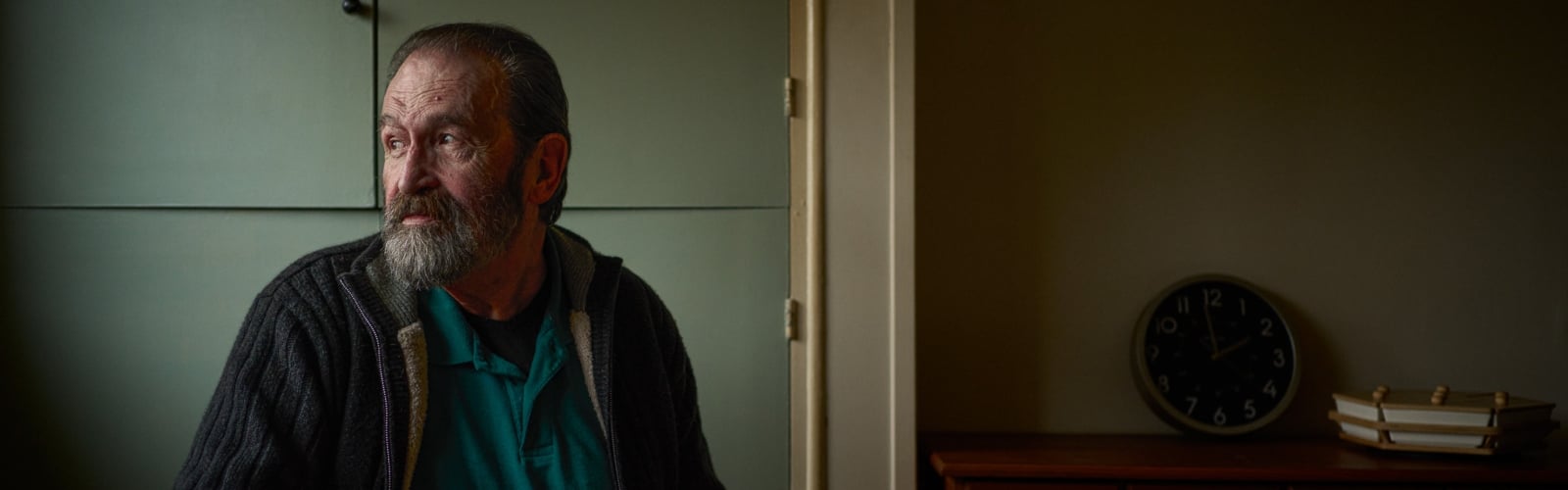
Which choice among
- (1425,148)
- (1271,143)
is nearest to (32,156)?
(1271,143)

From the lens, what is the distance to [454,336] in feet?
5.93

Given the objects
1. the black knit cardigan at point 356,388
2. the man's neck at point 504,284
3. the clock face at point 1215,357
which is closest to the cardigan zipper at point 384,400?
the black knit cardigan at point 356,388

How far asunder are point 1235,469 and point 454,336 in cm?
137

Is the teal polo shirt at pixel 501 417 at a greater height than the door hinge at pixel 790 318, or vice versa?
the door hinge at pixel 790 318

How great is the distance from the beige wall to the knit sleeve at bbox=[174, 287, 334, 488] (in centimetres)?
127

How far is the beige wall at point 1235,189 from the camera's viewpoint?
8.32ft

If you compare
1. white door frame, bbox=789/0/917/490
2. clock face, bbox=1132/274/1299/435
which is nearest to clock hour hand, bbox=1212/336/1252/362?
clock face, bbox=1132/274/1299/435

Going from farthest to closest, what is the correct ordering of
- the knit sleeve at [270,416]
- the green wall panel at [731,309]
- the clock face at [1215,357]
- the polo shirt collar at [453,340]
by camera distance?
1. the clock face at [1215,357]
2. the green wall panel at [731,309]
3. the polo shirt collar at [453,340]
4. the knit sleeve at [270,416]

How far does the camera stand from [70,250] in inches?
77.7

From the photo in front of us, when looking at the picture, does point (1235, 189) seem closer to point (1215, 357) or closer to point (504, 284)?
point (1215, 357)

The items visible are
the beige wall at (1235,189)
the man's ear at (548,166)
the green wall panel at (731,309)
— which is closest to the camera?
the man's ear at (548,166)

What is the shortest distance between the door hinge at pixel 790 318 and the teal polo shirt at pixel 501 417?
0.40 m

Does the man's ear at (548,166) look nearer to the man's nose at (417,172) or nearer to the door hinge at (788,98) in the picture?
the man's nose at (417,172)

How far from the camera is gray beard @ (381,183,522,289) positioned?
1.82m
